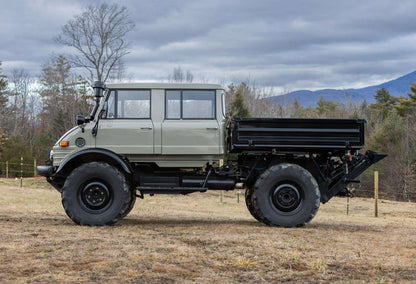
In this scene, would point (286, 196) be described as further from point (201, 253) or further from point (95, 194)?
point (95, 194)

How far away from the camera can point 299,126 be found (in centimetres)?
962

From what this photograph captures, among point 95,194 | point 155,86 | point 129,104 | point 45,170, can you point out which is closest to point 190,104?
point 155,86

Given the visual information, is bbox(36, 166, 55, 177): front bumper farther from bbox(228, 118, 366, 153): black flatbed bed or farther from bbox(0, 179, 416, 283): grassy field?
bbox(228, 118, 366, 153): black flatbed bed

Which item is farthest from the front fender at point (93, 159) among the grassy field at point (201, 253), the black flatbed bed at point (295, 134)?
the black flatbed bed at point (295, 134)

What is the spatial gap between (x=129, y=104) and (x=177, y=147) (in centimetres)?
127

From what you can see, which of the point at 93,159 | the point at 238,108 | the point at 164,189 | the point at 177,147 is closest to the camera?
the point at 177,147

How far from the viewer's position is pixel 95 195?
382 inches

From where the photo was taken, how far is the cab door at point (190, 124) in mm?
9656

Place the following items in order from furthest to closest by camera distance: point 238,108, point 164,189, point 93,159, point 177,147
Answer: point 238,108
point 93,159
point 164,189
point 177,147

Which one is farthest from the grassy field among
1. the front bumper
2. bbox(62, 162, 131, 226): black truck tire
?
the front bumper

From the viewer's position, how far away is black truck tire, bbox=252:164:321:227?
9.65 meters

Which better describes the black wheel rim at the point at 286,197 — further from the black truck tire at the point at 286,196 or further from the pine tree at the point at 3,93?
the pine tree at the point at 3,93

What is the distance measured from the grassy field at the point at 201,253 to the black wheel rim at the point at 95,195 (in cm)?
50

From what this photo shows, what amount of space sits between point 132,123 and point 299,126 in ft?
10.4
